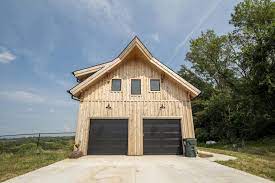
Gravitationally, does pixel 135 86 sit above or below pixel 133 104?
above

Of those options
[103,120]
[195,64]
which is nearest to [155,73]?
[103,120]

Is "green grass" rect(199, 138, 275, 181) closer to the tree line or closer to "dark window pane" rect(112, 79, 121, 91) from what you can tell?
the tree line

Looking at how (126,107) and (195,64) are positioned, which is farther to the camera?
(195,64)

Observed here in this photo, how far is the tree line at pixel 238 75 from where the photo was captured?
16.2 metres

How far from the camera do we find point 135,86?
39.8 feet

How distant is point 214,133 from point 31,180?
22.5 metres

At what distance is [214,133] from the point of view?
2362cm

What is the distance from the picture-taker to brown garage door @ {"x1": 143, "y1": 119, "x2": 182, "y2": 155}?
36.6 ft

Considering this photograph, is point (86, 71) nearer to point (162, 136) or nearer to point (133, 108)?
point (133, 108)

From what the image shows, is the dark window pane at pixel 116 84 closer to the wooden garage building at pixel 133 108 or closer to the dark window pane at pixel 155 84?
the wooden garage building at pixel 133 108

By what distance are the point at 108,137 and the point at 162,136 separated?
10.5 feet

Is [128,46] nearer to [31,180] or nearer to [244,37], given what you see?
[31,180]

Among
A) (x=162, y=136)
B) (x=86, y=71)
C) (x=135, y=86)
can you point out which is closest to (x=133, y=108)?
(x=135, y=86)

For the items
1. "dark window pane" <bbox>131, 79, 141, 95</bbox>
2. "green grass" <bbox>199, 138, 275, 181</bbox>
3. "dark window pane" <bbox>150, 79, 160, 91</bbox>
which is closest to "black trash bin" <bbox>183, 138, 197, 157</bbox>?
"green grass" <bbox>199, 138, 275, 181</bbox>
